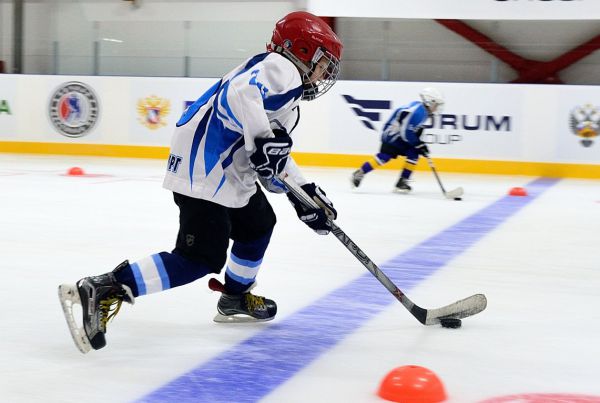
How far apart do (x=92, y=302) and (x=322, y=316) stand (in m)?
0.80

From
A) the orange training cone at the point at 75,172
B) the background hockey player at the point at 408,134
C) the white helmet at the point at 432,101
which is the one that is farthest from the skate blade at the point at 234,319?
the orange training cone at the point at 75,172

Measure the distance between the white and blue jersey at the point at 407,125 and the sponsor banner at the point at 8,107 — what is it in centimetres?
546

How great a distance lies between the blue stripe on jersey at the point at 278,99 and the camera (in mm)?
2178

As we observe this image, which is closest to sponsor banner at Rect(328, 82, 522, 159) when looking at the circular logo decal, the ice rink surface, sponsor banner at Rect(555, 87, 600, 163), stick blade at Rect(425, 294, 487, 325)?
sponsor banner at Rect(555, 87, 600, 163)

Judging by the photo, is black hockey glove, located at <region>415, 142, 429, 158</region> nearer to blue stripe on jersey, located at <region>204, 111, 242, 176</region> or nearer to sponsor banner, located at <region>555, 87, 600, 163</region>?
sponsor banner, located at <region>555, 87, 600, 163</region>

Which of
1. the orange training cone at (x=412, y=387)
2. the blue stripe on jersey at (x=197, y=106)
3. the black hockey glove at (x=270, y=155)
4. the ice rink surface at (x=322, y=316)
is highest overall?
the blue stripe on jersey at (x=197, y=106)

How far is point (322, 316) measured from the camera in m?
2.66

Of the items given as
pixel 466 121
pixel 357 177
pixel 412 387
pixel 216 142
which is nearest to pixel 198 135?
pixel 216 142

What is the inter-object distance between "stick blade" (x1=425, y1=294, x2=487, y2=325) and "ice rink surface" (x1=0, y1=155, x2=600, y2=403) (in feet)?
0.13

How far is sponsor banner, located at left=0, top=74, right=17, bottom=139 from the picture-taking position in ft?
35.1

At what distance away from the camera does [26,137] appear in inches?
420

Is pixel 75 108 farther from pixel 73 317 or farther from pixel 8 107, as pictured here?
pixel 73 317

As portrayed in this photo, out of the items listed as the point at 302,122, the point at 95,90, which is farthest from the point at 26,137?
the point at 302,122

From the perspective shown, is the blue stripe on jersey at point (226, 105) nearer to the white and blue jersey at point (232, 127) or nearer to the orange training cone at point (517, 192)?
the white and blue jersey at point (232, 127)
